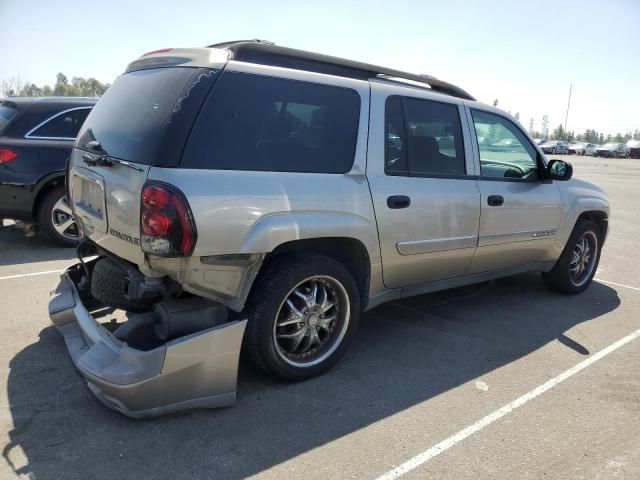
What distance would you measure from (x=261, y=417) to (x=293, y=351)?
52 cm

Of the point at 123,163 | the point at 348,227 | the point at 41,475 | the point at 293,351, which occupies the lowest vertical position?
the point at 41,475

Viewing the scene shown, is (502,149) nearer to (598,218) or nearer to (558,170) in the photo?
(558,170)

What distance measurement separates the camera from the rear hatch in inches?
107

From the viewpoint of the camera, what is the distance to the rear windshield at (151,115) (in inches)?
106

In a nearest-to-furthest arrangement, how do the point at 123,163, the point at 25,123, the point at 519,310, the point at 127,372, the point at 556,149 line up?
the point at 127,372
the point at 123,163
the point at 519,310
the point at 25,123
the point at 556,149

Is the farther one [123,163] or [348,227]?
[348,227]

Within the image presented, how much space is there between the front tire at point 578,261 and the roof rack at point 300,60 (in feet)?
8.43

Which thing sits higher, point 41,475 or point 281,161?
point 281,161

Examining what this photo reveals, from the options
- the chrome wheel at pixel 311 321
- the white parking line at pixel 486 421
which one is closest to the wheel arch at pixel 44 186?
the chrome wheel at pixel 311 321

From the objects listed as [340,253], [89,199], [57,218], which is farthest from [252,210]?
[57,218]

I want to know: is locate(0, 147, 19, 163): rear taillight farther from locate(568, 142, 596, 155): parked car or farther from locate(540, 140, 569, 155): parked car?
locate(568, 142, 596, 155): parked car

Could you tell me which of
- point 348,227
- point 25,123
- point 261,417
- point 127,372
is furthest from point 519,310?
point 25,123

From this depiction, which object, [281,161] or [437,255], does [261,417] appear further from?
[437,255]

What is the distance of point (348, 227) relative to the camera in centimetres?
327
